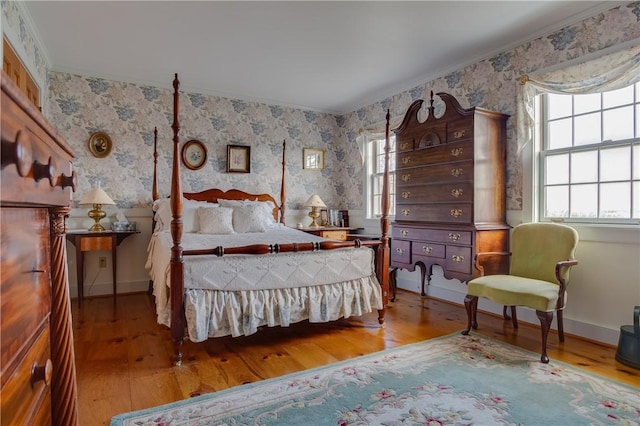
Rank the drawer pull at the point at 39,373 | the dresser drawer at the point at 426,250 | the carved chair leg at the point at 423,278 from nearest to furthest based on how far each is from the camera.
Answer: the drawer pull at the point at 39,373
the dresser drawer at the point at 426,250
the carved chair leg at the point at 423,278

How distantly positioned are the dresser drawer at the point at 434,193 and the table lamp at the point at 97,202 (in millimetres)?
3110

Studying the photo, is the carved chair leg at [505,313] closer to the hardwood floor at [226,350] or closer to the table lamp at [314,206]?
the hardwood floor at [226,350]

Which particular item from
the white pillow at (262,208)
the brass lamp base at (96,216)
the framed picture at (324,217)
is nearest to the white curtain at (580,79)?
the white pillow at (262,208)

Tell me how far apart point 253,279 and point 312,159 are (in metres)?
3.27

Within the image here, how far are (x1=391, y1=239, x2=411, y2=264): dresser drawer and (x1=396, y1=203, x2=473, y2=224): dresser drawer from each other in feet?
0.89

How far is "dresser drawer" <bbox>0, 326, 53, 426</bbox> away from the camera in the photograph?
525 millimetres

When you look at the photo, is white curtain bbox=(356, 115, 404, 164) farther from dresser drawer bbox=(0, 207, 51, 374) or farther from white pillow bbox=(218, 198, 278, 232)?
dresser drawer bbox=(0, 207, 51, 374)

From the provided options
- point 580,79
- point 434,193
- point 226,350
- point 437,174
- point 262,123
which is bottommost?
point 226,350

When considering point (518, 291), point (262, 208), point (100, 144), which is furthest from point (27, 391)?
point (100, 144)

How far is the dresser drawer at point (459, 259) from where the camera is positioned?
3.30m

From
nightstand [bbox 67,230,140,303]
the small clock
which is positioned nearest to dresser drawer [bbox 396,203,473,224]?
the small clock

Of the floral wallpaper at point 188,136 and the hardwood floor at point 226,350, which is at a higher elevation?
the floral wallpaper at point 188,136

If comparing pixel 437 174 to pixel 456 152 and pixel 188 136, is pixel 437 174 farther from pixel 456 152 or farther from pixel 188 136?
pixel 188 136

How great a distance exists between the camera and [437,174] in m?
3.65
